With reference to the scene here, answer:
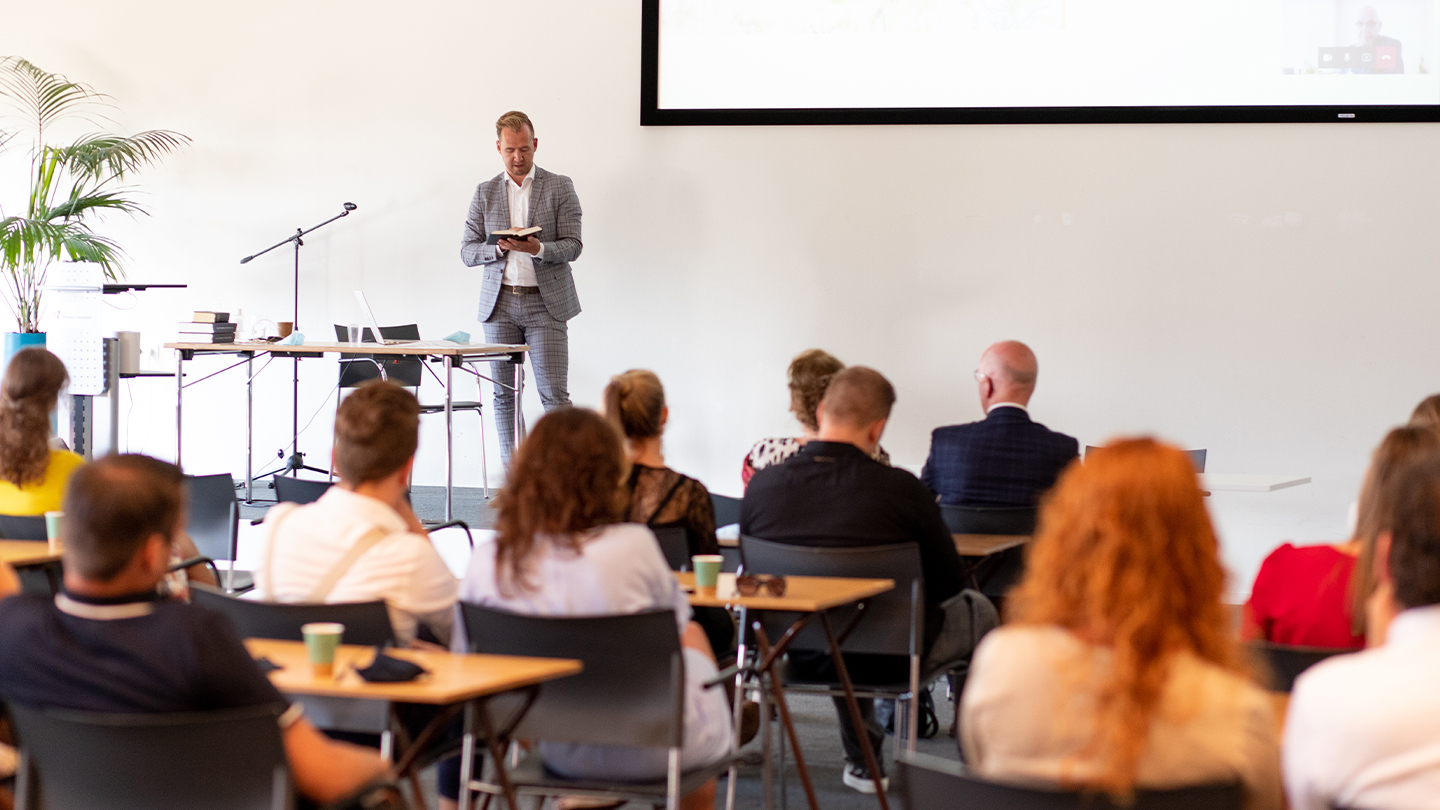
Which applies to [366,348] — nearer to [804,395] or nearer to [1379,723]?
[804,395]

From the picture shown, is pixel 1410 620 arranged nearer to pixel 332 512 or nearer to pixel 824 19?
pixel 332 512

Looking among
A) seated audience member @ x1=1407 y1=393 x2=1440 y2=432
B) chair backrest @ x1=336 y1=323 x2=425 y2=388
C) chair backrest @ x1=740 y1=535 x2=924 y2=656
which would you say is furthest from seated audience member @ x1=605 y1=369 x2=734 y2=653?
chair backrest @ x1=336 y1=323 x2=425 y2=388

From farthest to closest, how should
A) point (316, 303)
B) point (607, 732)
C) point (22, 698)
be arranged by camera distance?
point (316, 303)
point (607, 732)
point (22, 698)

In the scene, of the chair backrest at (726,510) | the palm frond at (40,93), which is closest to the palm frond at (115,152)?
the palm frond at (40,93)

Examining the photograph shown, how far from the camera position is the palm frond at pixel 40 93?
25.7 feet

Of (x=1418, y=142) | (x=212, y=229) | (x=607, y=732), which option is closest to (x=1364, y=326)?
(x=1418, y=142)

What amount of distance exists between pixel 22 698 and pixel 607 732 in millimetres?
952

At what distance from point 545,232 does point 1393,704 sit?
18.3 ft

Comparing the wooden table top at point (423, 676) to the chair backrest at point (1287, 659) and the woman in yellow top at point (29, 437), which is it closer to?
the chair backrest at point (1287, 659)

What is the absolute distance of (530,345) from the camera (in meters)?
6.68

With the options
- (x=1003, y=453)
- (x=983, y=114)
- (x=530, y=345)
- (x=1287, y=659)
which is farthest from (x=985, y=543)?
(x=983, y=114)

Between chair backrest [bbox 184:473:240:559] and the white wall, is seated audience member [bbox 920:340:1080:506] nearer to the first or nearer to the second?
chair backrest [bbox 184:473:240:559]

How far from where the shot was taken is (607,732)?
7.77 feet

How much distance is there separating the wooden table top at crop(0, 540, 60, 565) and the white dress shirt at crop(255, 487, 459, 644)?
735 millimetres
